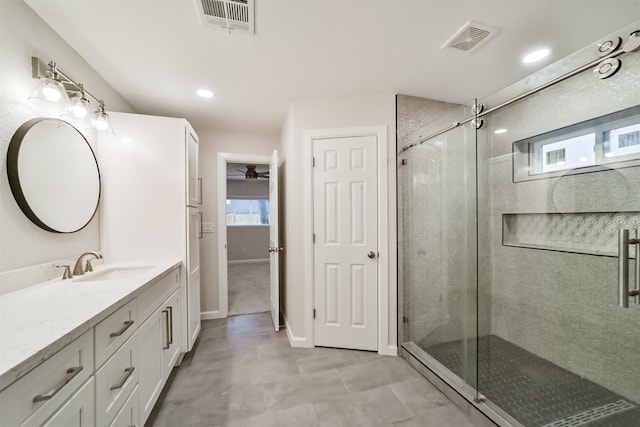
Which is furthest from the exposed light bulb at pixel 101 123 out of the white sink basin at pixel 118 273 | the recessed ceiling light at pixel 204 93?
the white sink basin at pixel 118 273

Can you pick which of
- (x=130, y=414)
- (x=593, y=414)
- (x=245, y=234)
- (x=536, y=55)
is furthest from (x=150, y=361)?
(x=245, y=234)

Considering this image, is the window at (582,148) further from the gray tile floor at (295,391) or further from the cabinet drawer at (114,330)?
the cabinet drawer at (114,330)

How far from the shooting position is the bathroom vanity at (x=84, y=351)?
65 cm

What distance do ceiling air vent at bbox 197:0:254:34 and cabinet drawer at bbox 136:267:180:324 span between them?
5.37 ft

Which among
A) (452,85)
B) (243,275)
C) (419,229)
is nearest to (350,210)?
(419,229)

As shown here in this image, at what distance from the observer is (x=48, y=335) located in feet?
2.47

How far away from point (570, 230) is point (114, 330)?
121 inches

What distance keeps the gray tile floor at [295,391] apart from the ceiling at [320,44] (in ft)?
7.99

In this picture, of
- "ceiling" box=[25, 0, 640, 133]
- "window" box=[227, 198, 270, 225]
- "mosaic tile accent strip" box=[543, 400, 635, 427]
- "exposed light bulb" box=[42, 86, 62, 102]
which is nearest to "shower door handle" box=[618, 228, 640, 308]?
"mosaic tile accent strip" box=[543, 400, 635, 427]

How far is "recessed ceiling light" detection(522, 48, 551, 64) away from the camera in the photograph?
1.66 m

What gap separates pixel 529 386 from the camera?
1726mm

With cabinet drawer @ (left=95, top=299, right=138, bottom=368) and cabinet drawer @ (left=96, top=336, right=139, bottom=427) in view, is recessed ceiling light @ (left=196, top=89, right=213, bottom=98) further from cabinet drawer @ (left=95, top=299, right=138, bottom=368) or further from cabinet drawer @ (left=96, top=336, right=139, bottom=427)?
cabinet drawer @ (left=96, top=336, right=139, bottom=427)

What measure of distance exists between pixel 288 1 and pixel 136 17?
893mm

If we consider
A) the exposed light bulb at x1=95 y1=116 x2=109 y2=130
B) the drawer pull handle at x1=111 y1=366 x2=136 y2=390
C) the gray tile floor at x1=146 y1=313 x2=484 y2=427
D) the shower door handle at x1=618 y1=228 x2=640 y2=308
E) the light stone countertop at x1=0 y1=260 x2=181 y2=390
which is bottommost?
the gray tile floor at x1=146 y1=313 x2=484 y2=427
